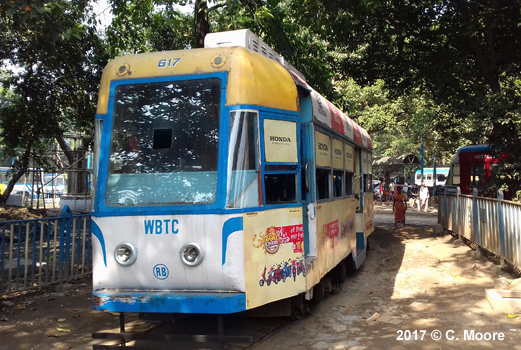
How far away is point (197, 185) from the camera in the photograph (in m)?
4.44

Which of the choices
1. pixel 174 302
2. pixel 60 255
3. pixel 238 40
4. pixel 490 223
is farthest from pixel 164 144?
pixel 490 223

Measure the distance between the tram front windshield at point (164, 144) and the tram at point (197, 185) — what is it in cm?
1

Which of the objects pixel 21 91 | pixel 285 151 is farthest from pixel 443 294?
pixel 21 91

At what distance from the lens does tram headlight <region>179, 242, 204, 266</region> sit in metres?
4.28

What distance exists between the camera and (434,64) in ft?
45.0

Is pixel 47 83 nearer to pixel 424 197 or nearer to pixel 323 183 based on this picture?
pixel 323 183

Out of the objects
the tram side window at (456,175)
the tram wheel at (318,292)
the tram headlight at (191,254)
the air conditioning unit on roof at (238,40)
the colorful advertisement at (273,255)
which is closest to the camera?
the tram headlight at (191,254)

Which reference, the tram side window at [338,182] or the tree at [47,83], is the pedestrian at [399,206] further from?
the tree at [47,83]

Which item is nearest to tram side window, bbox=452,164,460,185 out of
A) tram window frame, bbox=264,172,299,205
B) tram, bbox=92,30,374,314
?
tram, bbox=92,30,374,314

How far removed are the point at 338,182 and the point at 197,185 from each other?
3.30m

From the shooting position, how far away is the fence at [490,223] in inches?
293

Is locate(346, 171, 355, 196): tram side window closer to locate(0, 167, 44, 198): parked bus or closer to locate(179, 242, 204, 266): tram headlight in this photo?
locate(179, 242, 204, 266): tram headlight

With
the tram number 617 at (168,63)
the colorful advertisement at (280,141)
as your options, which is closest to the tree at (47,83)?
the tram number 617 at (168,63)

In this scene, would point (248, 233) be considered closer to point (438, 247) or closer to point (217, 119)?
point (217, 119)
